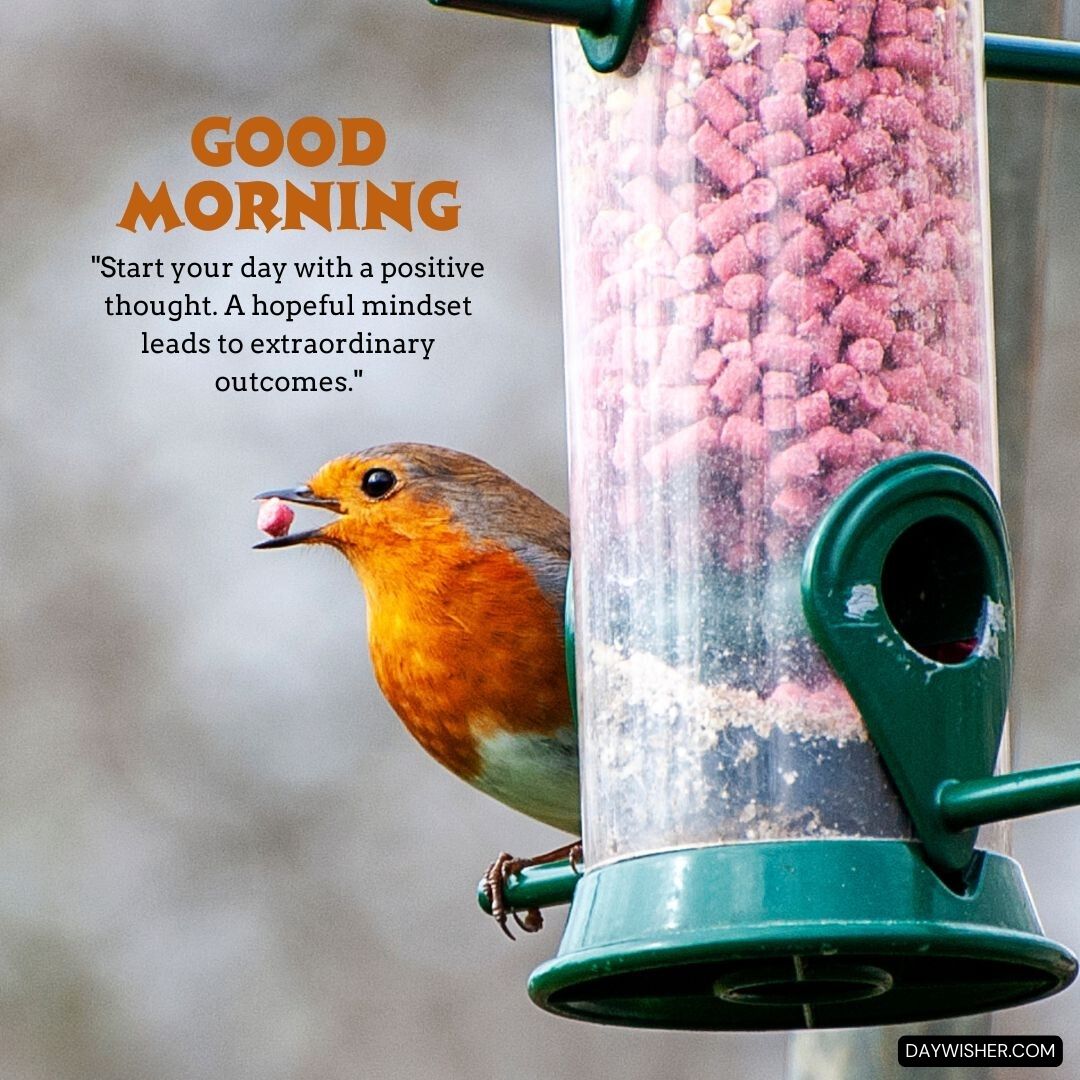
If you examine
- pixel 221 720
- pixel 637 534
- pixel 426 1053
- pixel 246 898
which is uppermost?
pixel 637 534

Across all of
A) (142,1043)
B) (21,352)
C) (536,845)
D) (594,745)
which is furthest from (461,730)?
(21,352)

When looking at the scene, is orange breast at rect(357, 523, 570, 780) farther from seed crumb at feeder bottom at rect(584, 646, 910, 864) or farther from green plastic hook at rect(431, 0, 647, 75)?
green plastic hook at rect(431, 0, 647, 75)

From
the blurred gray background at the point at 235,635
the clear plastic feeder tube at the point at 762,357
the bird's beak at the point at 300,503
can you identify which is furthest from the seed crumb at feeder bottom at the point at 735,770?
the blurred gray background at the point at 235,635

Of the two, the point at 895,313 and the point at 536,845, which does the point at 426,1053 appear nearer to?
the point at 536,845

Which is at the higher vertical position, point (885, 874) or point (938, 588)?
point (938, 588)

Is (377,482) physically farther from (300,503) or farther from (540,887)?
(540,887)

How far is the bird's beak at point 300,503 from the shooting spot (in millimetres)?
4977

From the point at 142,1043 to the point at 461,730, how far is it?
229 inches

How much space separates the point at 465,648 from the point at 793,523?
1275 millimetres

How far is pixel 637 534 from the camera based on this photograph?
12.5ft

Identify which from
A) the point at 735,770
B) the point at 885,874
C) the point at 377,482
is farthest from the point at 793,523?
the point at 377,482

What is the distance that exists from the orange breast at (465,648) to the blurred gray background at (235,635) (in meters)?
4.73

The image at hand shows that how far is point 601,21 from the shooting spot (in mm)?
3850

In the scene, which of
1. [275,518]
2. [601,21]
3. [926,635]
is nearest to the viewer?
[926,635]
